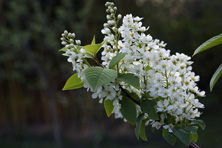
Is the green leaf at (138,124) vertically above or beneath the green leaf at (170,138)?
above

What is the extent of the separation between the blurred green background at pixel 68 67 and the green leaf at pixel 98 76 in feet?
12.1

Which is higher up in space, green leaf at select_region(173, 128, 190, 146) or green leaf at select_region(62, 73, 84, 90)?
green leaf at select_region(62, 73, 84, 90)

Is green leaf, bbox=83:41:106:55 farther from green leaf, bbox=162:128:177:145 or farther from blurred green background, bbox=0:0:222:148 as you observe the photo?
blurred green background, bbox=0:0:222:148

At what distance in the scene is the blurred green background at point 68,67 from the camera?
474 cm

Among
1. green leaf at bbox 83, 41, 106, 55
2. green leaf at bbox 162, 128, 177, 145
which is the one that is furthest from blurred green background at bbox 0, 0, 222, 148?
green leaf at bbox 162, 128, 177, 145

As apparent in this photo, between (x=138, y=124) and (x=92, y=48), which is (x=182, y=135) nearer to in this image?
(x=138, y=124)

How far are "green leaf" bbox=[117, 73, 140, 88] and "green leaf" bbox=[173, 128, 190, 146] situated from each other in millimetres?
132

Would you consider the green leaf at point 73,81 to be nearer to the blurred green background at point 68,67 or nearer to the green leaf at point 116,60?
the green leaf at point 116,60

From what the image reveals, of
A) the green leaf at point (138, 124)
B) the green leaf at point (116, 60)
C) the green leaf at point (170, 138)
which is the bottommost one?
the green leaf at point (170, 138)

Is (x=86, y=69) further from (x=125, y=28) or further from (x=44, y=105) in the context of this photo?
(x=44, y=105)

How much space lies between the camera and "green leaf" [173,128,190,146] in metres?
0.61

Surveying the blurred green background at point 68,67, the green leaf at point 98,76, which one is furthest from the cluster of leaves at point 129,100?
the blurred green background at point 68,67

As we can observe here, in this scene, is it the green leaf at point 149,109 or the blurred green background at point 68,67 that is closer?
the green leaf at point 149,109

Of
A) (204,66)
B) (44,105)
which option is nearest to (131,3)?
(204,66)
